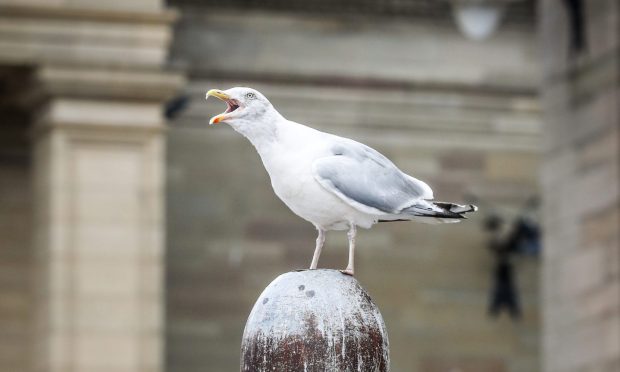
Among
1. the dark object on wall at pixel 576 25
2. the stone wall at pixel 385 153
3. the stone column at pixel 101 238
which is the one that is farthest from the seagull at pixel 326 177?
the stone wall at pixel 385 153

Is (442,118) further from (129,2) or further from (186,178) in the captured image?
(129,2)

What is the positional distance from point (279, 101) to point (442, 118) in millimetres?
2389

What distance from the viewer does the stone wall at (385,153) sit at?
3294 cm

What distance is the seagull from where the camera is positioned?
494 inches

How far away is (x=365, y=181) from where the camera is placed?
1288cm

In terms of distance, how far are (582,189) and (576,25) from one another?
171 cm

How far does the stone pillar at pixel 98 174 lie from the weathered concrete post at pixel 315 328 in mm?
16389

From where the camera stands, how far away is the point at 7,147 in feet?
103

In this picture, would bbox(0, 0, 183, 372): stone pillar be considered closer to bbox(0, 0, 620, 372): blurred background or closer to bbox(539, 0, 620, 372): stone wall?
bbox(0, 0, 620, 372): blurred background

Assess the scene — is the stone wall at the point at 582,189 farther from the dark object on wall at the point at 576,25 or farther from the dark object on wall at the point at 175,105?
the dark object on wall at the point at 175,105

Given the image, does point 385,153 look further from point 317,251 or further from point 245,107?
point 245,107

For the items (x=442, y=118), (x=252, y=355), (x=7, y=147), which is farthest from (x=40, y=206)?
(x=252, y=355)

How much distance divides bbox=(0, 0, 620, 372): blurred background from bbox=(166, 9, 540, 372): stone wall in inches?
1.1

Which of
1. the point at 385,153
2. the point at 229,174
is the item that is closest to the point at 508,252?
the point at 385,153
